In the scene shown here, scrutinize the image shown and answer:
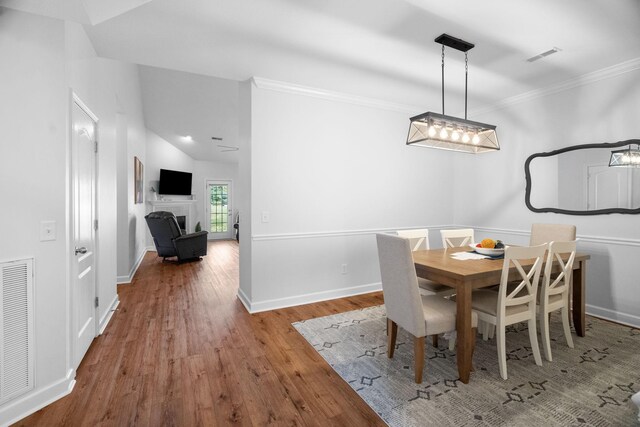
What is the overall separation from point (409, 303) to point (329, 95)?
2755 millimetres

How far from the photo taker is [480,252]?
279 cm

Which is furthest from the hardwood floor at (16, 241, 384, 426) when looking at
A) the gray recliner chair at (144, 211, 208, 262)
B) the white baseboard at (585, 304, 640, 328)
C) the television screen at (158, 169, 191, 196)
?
the television screen at (158, 169, 191, 196)

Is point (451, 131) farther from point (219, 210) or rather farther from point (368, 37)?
point (219, 210)

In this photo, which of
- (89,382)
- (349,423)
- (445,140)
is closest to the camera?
(349,423)

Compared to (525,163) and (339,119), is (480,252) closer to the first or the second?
(525,163)

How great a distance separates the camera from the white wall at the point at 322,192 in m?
3.46

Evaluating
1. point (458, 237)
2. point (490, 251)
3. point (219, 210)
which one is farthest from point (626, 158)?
point (219, 210)

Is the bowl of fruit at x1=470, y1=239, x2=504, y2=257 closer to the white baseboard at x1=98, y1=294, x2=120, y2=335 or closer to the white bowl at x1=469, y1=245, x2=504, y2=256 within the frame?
the white bowl at x1=469, y1=245, x2=504, y2=256

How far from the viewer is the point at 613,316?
317cm

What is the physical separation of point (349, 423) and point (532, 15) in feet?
10.1

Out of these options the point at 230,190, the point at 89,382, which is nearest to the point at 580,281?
the point at 89,382

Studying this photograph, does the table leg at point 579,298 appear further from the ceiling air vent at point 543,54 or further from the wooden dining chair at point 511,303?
the ceiling air vent at point 543,54

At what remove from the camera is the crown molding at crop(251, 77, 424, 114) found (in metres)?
3.42

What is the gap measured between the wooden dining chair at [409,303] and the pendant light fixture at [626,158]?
2.58 meters
